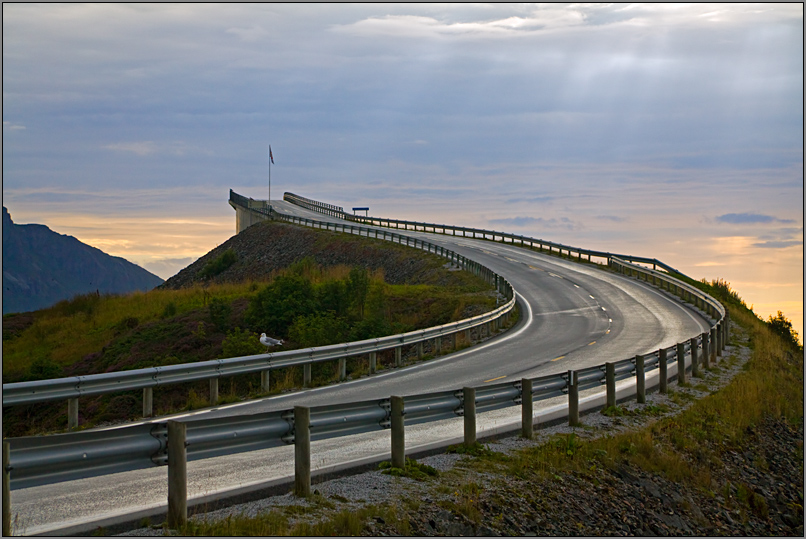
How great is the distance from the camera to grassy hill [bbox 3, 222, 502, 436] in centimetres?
2270

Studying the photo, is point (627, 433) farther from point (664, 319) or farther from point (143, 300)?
point (143, 300)

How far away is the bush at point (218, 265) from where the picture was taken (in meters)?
68.2

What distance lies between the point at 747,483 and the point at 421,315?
832 inches

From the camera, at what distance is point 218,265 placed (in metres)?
69.3

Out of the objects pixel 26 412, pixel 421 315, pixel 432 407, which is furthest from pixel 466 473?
pixel 421 315

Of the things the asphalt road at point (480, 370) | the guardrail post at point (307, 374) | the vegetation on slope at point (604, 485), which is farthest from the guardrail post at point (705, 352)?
the guardrail post at point (307, 374)

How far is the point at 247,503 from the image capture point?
777 centimetres

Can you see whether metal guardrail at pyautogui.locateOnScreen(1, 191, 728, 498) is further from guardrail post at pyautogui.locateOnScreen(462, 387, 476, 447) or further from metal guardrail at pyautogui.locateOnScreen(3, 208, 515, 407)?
metal guardrail at pyautogui.locateOnScreen(3, 208, 515, 407)

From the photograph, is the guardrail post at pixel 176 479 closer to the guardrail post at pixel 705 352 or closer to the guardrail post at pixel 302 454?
the guardrail post at pixel 302 454

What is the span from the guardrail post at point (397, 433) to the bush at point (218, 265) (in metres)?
60.6

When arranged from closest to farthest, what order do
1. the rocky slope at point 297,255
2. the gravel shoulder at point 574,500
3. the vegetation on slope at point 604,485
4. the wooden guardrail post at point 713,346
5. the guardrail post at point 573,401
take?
the vegetation on slope at point 604,485 < the gravel shoulder at point 574,500 < the guardrail post at point 573,401 < the wooden guardrail post at point 713,346 < the rocky slope at point 297,255

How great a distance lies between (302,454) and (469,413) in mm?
3027

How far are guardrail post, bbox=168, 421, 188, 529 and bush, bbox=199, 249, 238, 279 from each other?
205 ft

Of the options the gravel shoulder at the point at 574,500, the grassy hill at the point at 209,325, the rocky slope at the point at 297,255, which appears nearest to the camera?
the gravel shoulder at the point at 574,500
